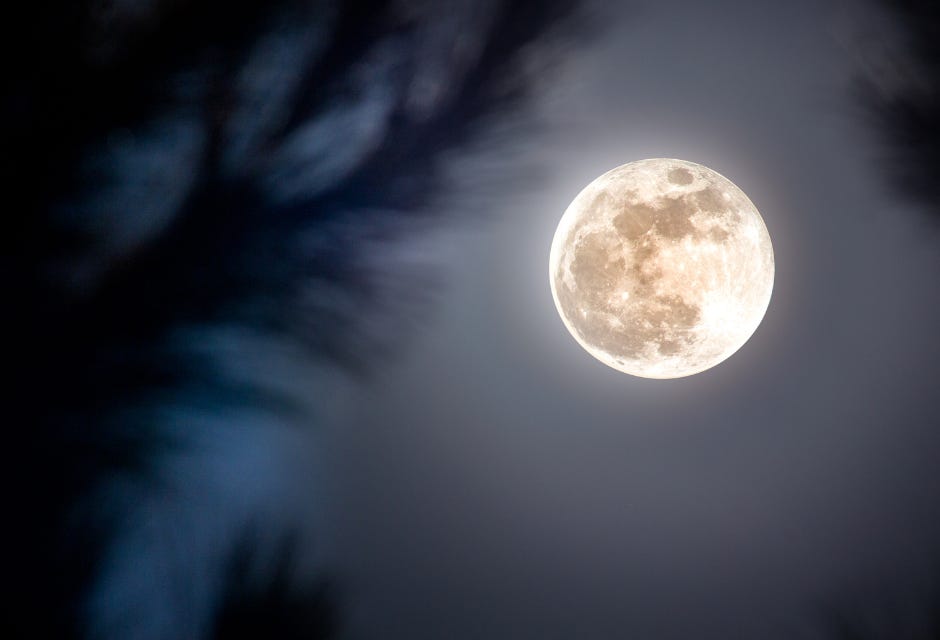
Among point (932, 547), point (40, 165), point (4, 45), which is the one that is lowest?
point (932, 547)

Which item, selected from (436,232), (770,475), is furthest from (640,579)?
(436,232)

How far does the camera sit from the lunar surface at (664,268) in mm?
1144

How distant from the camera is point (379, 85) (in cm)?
147

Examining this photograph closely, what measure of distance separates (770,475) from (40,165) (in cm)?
219

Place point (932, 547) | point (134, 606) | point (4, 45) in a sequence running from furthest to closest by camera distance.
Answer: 1. point (932, 547)
2. point (134, 606)
3. point (4, 45)

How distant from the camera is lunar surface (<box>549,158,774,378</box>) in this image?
114cm

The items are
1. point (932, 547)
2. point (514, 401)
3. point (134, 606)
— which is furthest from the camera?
point (514, 401)

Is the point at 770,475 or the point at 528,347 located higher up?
the point at 528,347

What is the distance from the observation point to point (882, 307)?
1.45 meters

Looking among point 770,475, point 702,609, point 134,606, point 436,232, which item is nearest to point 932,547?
point 770,475

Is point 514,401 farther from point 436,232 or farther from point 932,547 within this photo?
point 932,547

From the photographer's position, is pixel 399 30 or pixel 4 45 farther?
pixel 399 30

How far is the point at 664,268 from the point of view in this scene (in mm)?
1129

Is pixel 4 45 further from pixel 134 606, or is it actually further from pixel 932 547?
pixel 932 547
